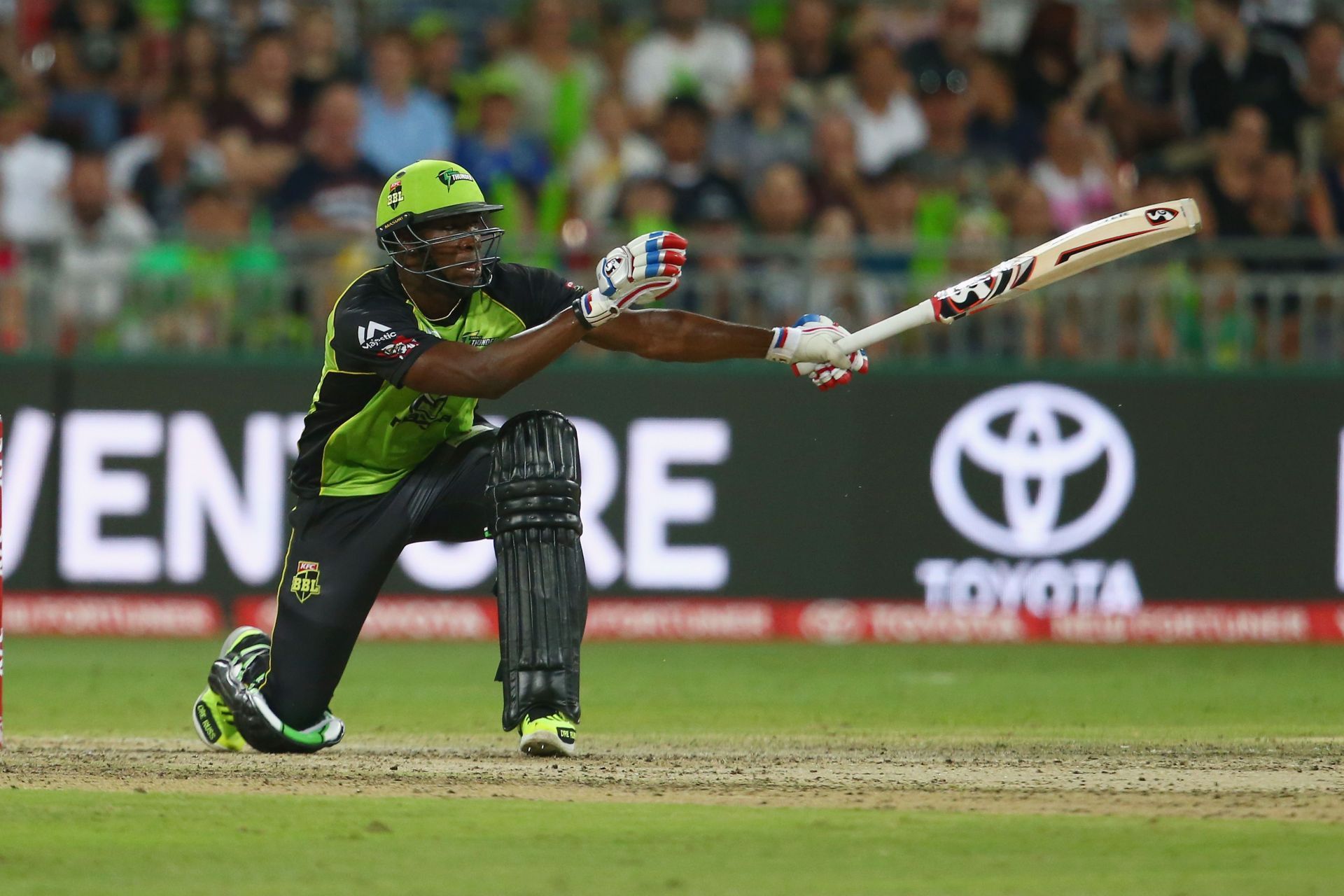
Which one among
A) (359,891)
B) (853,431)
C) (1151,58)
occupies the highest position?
(1151,58)

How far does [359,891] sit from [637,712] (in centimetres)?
482

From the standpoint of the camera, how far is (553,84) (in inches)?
598

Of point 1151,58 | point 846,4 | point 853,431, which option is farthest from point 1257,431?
point 846,4

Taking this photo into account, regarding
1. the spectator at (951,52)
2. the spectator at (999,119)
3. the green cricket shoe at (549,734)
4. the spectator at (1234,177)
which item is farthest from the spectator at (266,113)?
the green cricket shoe at (549,734)

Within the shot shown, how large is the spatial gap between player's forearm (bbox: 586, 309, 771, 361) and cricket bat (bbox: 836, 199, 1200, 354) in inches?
23.9

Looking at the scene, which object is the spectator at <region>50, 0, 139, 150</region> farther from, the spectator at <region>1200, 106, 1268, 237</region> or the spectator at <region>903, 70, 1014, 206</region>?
the spectator at <region>1200, 106, 1268, 237</region>

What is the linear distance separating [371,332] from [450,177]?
68cm

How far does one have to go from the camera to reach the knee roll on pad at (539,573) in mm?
7082

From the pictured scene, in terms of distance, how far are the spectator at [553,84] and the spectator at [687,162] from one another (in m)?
0.80

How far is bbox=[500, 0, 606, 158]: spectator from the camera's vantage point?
15117 millimetres

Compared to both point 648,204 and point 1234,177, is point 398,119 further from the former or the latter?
point 1234,177

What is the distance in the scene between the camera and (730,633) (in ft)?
44.0

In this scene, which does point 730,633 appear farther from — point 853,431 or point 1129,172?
point 1129,172

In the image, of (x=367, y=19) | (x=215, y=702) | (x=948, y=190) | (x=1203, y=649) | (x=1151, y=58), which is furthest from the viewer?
(x=367, y=19)
